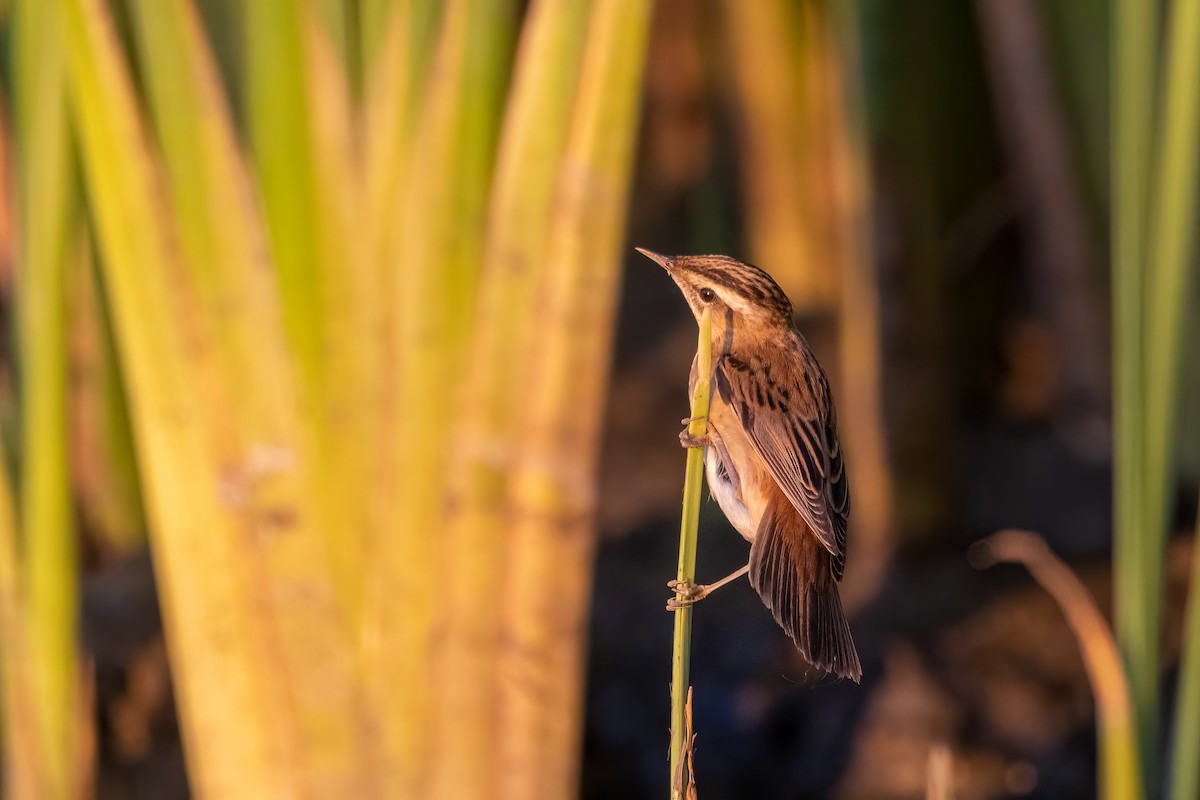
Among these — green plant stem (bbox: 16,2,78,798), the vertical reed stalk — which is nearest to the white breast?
the vertical reed stalk

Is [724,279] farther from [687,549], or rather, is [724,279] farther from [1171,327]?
[1171,327]

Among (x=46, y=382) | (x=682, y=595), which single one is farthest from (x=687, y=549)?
(x=46, y=382)

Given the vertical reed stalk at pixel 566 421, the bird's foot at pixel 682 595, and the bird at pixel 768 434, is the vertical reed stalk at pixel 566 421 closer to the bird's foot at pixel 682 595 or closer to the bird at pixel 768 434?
the bird at pixel 768 434

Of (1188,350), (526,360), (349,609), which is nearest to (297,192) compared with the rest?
(526,360)

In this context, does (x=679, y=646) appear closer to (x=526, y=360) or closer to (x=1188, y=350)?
(x=526, y=360)

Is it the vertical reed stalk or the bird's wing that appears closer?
the bird's wing

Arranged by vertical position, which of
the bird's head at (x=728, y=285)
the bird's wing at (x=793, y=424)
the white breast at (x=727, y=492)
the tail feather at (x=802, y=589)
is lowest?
the tail feather at (x=802, y=589)

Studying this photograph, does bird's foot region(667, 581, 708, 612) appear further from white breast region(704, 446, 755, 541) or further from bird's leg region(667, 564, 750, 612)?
white breast region(704, 446, 755, 541)

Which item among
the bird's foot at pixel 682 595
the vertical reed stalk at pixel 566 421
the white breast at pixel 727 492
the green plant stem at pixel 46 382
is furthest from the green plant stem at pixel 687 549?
the green plant stem at pixel 46 382
